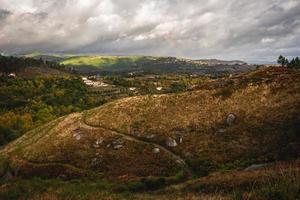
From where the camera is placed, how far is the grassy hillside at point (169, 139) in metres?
53.5

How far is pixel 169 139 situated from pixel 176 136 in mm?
2108

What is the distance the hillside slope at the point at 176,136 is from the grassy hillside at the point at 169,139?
0.57ft

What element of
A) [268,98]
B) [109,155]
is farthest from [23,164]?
[268,98]

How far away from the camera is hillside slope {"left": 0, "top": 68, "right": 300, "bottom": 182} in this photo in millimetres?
55969

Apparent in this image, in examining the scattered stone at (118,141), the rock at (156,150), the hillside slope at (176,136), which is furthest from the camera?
the scattered stone at (118,141)

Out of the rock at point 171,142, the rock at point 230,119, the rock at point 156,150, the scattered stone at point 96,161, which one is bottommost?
the scattered stone at point 96,161

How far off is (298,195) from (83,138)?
222 feet

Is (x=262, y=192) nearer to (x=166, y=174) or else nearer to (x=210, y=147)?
(x=166, y=174)

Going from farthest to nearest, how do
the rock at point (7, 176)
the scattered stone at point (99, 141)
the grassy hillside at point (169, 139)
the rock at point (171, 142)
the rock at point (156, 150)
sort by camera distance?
the scattered stone at point (99, 141)
the rock at point (7, 176)
the rock at point (171, 142)
the rock at point (156, 150)
the grassy hillside at point (169, 139)

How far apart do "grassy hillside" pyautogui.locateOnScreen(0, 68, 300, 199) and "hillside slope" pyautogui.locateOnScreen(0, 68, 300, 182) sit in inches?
6.8

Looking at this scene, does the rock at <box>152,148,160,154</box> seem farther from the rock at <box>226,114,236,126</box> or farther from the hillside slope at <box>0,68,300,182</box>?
the rock at <box>226,114,236,126</box>

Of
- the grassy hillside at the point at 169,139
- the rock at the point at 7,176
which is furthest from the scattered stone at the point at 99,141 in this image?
the rock at the point at 7,176

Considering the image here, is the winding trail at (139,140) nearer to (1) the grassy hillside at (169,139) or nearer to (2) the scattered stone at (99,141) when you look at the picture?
(1) the grassy hillside at (169,139)

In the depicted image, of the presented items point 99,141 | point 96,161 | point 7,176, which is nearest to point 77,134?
point 99,141
